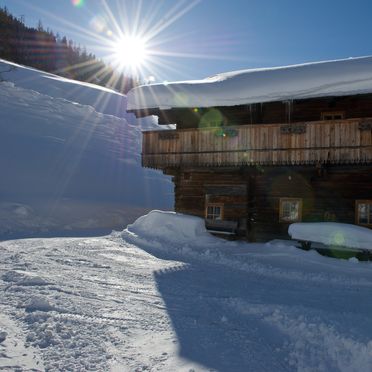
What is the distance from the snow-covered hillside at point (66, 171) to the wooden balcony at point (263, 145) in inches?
295

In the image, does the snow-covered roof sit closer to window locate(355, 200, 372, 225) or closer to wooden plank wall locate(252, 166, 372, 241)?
wooden plank wall locate(252, 166, 372, 241)

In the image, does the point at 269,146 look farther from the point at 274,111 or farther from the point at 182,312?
the point at 182,312

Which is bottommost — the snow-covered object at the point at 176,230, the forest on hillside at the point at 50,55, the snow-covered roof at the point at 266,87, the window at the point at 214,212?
the snow-covered object at the point at 176,230

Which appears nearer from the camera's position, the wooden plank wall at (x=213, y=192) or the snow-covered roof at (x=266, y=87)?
the snow-covered roof at (x=266, y=87)

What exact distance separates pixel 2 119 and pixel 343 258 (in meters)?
37.6

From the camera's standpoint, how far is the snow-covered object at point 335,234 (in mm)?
11898

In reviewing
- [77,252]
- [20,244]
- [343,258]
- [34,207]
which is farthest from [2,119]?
[343,258]

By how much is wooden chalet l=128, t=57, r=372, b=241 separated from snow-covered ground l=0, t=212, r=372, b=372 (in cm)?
357

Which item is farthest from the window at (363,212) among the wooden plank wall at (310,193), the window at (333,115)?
the window at (333,115)

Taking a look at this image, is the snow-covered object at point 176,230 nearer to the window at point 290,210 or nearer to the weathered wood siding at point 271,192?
the weathered wood siding at point 271,192

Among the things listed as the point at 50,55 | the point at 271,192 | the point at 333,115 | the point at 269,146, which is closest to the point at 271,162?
the point at 269,146

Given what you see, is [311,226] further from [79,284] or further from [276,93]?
[79,284]

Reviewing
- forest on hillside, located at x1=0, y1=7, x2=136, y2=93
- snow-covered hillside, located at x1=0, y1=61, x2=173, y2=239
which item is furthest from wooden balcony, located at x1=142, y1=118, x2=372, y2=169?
forest on hillside, located at x1=0, y1=7, x2=136, y2=93

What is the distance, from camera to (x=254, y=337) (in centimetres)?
555
